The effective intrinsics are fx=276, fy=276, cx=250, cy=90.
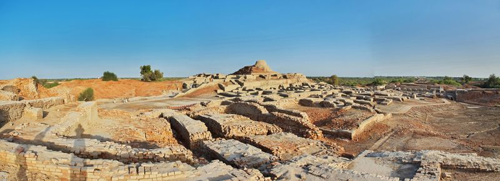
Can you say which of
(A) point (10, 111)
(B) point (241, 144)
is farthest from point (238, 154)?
(A) point (10, 111)

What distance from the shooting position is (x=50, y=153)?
4.80 meters

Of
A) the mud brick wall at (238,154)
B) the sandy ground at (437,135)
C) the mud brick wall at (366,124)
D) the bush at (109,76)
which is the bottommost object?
the sandy ground at (437,135)

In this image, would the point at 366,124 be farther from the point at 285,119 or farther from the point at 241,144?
the point at 241,144

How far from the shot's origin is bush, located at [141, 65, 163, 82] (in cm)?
3934

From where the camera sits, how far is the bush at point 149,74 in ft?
129

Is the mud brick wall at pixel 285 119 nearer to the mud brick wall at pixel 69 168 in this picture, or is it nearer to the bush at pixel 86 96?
the mud brick wall at pixel 69 168

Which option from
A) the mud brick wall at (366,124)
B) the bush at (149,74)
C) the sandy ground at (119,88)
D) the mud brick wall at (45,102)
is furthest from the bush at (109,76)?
the mud brick wall at (366,124)

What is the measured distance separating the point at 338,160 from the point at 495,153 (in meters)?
5.44

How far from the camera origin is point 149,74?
129ft

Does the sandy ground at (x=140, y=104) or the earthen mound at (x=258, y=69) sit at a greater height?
the earthen mound at (x=258, y=69)

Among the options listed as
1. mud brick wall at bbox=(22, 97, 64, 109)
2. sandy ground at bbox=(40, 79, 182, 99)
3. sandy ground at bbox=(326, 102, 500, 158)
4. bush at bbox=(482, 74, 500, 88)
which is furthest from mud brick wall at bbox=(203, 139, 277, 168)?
bush at bbox=(482, 74, 500, 88)

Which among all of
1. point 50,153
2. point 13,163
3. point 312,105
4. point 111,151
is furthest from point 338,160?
point 312,105

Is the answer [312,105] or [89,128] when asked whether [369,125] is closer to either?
[312,105]

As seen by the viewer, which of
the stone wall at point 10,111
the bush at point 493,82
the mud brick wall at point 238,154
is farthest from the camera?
the bush at point 493,82
